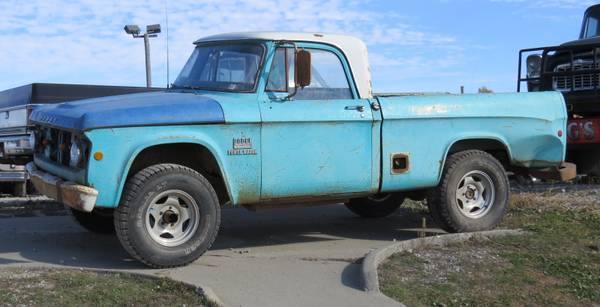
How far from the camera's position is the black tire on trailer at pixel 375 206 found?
8.64 meters

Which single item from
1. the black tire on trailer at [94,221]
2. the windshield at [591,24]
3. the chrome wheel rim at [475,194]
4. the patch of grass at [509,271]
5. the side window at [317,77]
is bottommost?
the patch of grass at [509,271]

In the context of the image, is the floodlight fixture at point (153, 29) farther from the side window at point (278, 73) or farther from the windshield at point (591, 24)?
the side window at point (278, 73)

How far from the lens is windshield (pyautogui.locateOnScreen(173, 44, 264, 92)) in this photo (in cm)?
636

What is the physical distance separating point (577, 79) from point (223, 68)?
6677 millimetres

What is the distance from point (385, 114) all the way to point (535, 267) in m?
1.94

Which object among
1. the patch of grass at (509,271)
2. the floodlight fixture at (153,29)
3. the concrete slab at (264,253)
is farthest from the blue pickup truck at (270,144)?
the floodlight fixture at (153,29)

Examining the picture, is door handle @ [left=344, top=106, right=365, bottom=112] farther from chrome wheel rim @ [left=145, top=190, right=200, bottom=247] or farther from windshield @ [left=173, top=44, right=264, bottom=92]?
chrome wheel rim @ [left=145, top=190, right=200, bottom=247]

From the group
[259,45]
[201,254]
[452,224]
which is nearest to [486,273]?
[452,224]

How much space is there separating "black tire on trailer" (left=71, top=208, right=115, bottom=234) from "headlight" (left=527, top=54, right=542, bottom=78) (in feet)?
24.5

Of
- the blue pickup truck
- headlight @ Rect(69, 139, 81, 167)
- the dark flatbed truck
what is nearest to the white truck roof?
the blue pickup truck

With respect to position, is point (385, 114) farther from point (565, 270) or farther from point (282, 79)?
point (565, 270)

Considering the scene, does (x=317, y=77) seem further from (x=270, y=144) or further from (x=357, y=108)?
(x=270, y=144)

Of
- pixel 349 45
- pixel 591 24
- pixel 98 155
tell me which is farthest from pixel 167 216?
pixel 591 24

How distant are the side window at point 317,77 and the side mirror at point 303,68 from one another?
100mm
